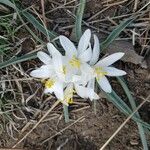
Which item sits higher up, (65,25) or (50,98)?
(65,25)

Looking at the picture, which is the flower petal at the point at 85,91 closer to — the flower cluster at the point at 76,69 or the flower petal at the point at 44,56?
the flower cluster at the point at 76,69

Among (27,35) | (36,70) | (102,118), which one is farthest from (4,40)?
(102,118)

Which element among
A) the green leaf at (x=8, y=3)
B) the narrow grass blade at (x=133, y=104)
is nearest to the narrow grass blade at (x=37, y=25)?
the green leaf at (x=8, y=3)

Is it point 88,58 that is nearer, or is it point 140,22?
point 88,58

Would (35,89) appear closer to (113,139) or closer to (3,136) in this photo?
(3,136)

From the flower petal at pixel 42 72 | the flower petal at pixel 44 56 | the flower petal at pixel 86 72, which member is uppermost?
the flower petal at pixel 44 56

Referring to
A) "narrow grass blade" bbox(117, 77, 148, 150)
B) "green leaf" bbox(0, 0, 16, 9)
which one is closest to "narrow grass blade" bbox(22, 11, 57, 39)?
"green leaf" bbox(0, 0, 16, 9)

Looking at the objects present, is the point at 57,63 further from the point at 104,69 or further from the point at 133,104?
the point at 133,104
